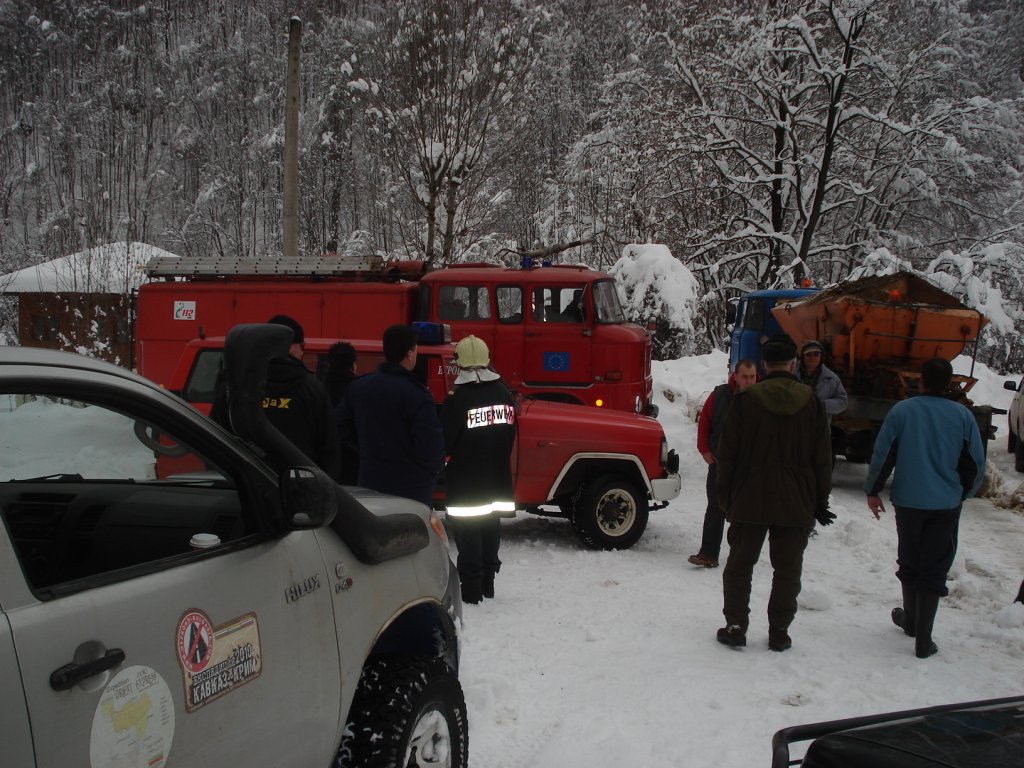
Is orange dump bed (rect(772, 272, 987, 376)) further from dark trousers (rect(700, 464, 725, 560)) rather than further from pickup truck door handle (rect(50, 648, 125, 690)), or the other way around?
pickup truck door handle (rect(50, 648, 125, 690))

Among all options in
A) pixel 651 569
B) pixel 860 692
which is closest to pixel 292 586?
pixel 860 692

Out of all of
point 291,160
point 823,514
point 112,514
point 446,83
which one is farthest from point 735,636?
Answer: point 446,83

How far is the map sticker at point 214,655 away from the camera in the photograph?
1.84m

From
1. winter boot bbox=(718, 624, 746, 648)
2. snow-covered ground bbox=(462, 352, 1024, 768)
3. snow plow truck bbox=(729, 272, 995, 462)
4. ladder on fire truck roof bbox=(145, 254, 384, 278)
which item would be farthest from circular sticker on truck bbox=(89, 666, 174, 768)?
snow plow truck bbox=(729, 272, 995, 462)

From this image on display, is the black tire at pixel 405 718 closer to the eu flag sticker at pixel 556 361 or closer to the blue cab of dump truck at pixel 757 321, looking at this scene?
the eu flag sticker at pixel 556 361

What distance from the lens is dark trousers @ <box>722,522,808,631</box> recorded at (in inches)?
187

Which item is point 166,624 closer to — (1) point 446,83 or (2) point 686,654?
(2) point 686,654

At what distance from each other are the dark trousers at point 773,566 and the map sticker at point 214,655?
11.3 feet

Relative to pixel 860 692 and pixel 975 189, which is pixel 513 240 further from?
pixel 860 692

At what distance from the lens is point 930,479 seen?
15.6 ft

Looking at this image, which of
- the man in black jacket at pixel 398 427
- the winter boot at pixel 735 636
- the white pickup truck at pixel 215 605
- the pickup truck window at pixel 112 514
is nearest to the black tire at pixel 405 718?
the white pickup truck at pixel 215 605

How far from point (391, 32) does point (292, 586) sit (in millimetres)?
17206

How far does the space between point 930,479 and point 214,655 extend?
171 inches

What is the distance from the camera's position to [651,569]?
21.6 feet
